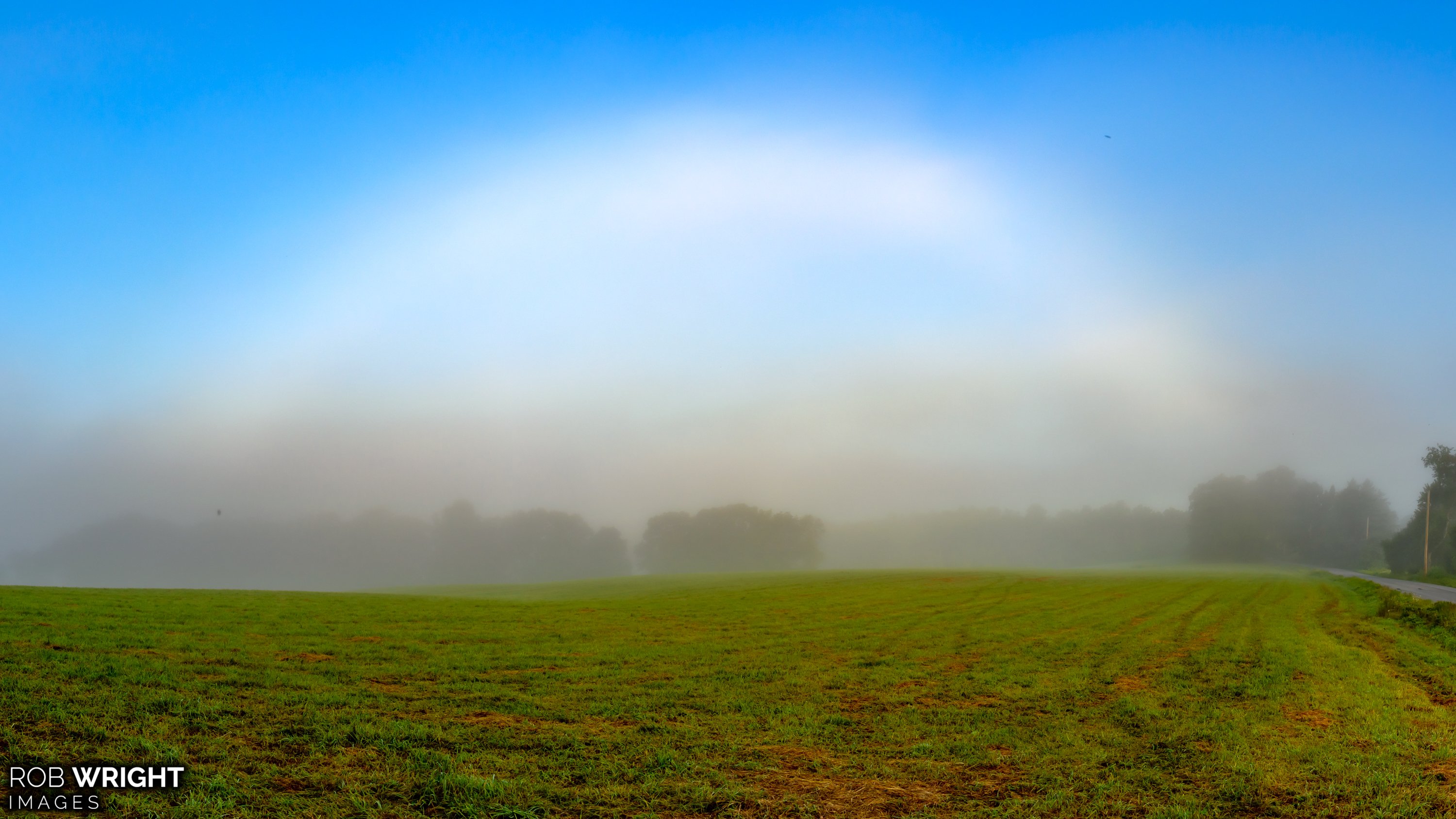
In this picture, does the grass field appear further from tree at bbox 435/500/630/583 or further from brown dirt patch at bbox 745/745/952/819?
tree at bbox 435/500/630/583

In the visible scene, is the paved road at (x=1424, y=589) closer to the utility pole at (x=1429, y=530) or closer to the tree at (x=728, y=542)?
the utility pole at (x=1429, y=530)

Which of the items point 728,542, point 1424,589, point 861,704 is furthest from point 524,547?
point 861,704

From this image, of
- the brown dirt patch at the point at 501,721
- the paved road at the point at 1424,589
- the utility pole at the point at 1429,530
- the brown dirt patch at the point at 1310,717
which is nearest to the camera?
the brown dirt patch at the point at 501,721

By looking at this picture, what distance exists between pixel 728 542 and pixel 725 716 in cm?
14473

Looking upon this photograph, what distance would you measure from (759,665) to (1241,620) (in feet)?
74.9

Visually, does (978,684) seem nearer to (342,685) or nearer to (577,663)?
(577,663)

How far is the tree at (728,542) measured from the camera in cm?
15450

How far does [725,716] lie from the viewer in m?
12.7

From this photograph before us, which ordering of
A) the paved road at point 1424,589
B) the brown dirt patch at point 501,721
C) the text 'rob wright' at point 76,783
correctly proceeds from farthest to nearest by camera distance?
the paved road at point 1424,589 < the brown dirt patch at point 501,721 < the text 'rob wright' at point 76,783

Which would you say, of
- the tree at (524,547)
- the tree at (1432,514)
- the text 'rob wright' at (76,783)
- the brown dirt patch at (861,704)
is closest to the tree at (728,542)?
the tree at (524,547)

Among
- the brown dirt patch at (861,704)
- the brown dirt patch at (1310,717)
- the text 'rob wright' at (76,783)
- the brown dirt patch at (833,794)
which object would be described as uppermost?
the text 'rob wright' at (76,783)

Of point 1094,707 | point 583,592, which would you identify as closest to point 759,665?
point 1094,707

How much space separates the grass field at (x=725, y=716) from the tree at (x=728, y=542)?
130 meters

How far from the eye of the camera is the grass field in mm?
8852
